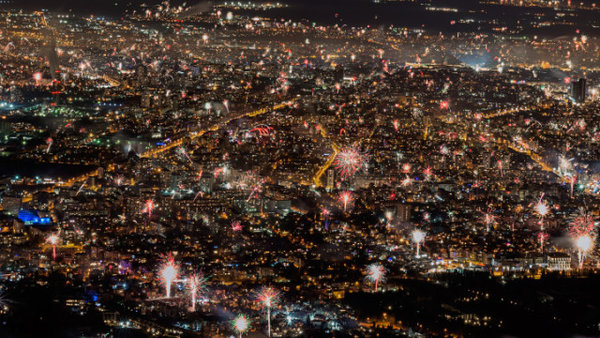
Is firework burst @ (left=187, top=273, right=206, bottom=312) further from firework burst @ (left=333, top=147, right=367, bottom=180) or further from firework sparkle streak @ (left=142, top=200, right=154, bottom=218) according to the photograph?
firework burst @ (left=333, top=147, right=367, bottom=180)

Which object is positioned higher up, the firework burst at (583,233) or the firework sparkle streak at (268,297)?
the firework burst at (583,233)

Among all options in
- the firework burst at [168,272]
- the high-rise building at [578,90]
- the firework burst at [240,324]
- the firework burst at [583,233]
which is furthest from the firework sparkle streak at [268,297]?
the high-rise building at [578,90]

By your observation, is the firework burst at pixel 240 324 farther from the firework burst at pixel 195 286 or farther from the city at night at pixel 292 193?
the firework burst at pixel 195 286

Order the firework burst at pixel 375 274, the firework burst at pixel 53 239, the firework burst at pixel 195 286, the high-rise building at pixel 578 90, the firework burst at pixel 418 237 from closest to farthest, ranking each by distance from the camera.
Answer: the firework burst at pixel 195 286, the firework burst at pixel 375 274, the firework burst at pixel 53 239, the firework burst at pixel 418 237, the high-rise building at pixel 578 90

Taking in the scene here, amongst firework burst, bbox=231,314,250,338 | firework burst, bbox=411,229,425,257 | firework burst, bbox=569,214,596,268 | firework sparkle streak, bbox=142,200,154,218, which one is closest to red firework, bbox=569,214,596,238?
firework burst, bbox=569,214,596,268

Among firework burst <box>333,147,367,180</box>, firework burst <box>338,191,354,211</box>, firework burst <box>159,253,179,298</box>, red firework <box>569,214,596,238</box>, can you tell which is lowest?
firework burst <box>159,253,179,298</box>

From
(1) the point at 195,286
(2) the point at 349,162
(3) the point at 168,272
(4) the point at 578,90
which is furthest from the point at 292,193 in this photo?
(4) the point at 578,90

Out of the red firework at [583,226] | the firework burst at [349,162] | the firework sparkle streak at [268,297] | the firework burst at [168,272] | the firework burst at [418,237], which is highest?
the firework burst at [349,162]
